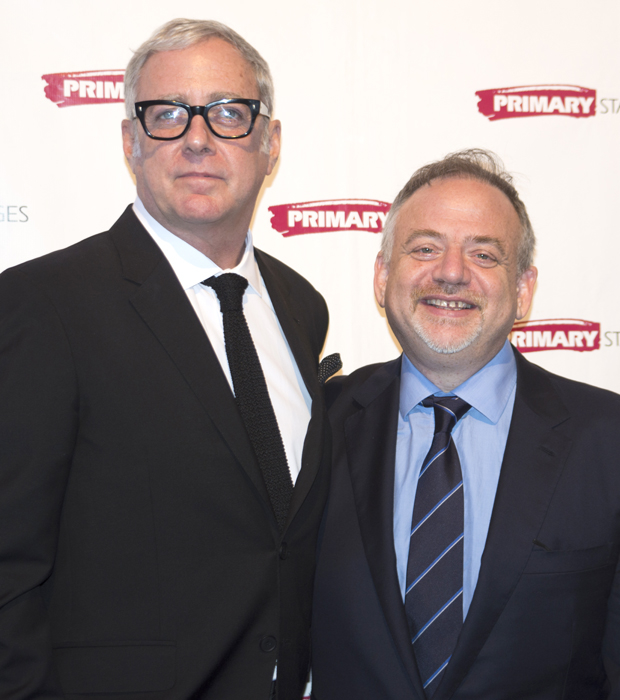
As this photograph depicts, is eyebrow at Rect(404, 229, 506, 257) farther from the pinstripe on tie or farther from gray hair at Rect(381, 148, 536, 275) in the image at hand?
the pinstripe on tie

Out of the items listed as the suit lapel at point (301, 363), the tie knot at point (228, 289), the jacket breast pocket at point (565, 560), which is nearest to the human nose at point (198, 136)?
the tie knot at point (228, 289)

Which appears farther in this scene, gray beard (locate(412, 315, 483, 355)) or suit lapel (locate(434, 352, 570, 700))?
gray beard (locate(412, 315, 483, 355))

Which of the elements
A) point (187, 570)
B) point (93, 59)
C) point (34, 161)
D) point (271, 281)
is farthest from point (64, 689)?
point (93, 59)

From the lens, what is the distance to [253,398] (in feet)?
5.31

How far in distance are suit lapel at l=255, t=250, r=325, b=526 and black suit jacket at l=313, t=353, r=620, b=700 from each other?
0.52 ft

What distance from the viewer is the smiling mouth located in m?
1.84

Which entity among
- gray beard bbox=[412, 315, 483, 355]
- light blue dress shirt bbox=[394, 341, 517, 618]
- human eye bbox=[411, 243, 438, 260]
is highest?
human eye bbox=[411, 243, 438, 260]

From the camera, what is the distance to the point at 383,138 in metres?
2.63

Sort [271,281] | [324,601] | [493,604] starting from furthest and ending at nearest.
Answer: [271,281]
[324,601]
[493,604]

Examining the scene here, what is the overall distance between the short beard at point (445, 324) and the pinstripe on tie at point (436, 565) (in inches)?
10.1

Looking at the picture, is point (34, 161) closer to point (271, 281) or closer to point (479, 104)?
point (271, 281)

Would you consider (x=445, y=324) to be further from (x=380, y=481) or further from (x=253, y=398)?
(x=253, y=398)

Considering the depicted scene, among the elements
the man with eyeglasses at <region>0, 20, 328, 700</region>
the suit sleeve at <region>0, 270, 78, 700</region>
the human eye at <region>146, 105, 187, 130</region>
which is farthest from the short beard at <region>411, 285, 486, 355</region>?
the suit sleeve at <region>0, 270, 78, 700</region>

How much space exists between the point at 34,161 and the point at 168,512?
1.61 m
